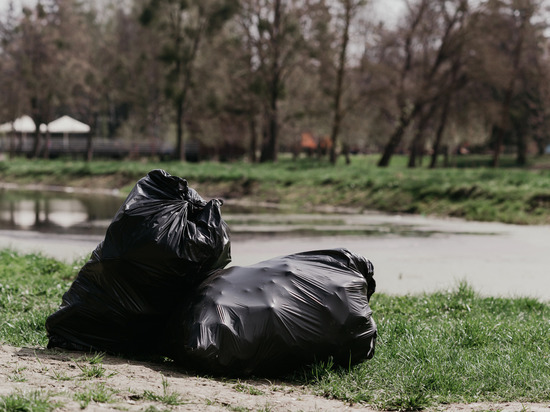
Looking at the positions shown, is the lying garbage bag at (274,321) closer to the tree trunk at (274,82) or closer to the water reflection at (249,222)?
the water reflection at (249,222)

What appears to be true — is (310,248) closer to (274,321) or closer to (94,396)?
(274,321)

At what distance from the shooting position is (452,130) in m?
40.5

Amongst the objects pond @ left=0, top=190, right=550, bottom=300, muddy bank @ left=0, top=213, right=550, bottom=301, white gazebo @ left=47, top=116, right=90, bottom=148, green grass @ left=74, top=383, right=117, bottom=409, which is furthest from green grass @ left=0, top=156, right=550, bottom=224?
white gazebo @ left=47, top=116, right=90, bottom=148

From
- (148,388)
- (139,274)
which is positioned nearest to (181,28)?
(139,274)

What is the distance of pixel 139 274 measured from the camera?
4.50m

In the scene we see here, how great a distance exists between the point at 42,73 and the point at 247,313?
40.9 m

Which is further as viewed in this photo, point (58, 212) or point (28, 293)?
point (58, 212)

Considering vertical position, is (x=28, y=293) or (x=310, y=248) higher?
(x=28, y=293)

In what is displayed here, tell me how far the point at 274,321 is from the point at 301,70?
33.3m

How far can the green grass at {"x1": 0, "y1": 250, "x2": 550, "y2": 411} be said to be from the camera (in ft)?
13.3

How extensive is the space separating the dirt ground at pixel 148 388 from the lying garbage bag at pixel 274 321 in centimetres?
14

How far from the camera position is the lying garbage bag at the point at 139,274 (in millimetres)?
4488

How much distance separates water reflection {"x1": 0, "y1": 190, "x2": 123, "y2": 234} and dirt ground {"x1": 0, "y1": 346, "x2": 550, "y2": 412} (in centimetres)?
950

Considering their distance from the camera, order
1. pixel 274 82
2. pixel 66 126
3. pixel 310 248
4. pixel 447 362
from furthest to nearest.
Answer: pixel 66 126 < pixel 274 82 < pixel 310 248 < pixel 447 362
